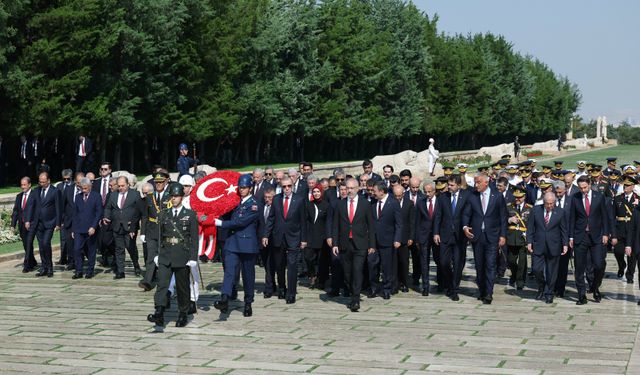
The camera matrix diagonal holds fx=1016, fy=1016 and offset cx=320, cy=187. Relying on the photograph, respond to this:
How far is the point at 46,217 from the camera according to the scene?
19.1 m

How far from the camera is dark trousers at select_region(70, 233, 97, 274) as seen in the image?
1852 centimetres

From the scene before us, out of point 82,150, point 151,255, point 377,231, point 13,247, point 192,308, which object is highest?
point 82,150

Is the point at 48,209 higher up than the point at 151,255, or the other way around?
the point at 48,209

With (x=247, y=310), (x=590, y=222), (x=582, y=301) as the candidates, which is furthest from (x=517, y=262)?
(x=247, y=310)

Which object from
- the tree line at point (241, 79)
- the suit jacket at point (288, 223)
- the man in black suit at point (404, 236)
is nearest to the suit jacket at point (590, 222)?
the man in black suit at point (404, 236)

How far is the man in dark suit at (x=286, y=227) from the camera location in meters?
16.1

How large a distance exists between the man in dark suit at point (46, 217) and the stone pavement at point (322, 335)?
1.50m

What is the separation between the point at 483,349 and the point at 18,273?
1051 cm

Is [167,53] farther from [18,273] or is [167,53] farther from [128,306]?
[128,306]

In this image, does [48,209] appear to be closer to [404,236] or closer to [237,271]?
[237,271]

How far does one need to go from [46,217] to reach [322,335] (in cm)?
801

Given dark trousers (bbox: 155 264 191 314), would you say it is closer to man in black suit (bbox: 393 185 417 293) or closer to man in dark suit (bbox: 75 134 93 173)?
man in black suit (bbox: 393 185 417 293)

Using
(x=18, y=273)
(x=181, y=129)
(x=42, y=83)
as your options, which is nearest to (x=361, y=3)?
(x=181, y=129)

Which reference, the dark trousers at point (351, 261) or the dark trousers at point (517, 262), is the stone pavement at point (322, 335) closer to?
the dark trousers at point (517, 262)
